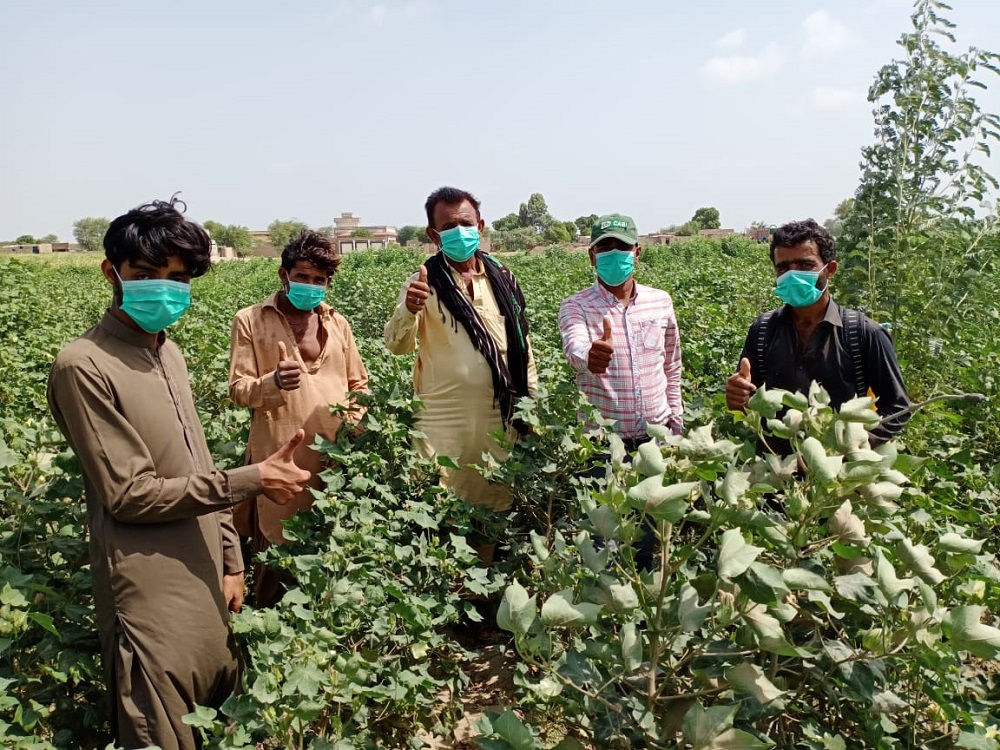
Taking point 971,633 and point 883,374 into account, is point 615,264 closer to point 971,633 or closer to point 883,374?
point 883,374

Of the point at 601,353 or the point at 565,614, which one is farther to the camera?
the point at 601,353

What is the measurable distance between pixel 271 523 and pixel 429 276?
3.69 feet

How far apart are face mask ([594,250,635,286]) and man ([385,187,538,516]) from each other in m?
0.38

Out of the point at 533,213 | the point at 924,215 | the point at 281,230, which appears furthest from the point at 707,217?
the point at 924,215

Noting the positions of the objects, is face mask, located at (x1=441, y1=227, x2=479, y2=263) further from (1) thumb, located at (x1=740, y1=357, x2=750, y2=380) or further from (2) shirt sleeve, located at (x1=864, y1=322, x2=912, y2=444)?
(2) shirt sleeve, located at (x1=864, y1=322, x2=912, y2=444)

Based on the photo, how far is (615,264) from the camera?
290 cm

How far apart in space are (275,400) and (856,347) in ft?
6.52

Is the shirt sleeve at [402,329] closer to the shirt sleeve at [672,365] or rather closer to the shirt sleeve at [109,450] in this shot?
the shirt sleeve at [672,365]

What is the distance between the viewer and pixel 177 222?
1798 mm

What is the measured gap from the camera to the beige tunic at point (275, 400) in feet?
8.73

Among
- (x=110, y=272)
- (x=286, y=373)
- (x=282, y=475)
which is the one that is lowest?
(x=282, y=475)

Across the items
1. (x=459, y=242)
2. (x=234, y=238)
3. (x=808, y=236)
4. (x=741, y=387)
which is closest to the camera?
(x=741, y=387)

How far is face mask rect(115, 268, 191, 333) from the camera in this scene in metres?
1.76

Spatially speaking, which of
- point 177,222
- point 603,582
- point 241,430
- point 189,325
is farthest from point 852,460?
point 189,325
